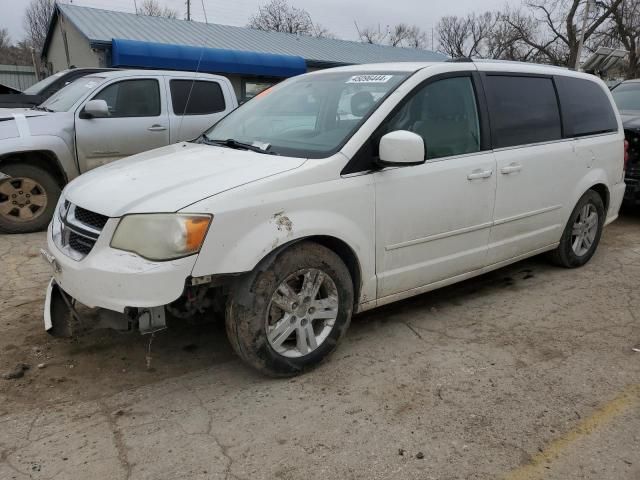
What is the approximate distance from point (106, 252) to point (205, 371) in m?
0.98

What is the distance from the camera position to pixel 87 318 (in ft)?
12.6

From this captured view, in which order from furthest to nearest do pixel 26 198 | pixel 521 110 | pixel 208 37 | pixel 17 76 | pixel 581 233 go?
pixel 17 76 < pixel 208 37 < pixel 26 198 < pixel 581 233 < pixel 521 110

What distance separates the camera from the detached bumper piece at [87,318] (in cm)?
288

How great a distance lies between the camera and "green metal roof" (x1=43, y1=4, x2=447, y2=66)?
1977 centimetres

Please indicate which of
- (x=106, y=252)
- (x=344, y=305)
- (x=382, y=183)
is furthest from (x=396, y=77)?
(x=106, y=252)

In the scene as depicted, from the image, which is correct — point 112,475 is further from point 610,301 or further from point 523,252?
point 610,301

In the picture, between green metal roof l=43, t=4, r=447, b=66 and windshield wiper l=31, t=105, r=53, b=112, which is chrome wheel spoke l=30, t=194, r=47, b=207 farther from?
green metal roof l=43, t=4, r=447, b=66

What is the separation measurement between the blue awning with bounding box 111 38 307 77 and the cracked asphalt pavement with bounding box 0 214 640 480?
13.4 metres

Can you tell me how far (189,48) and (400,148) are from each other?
1677 cm

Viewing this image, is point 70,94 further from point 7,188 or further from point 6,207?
point 6,207

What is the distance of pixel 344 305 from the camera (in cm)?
338

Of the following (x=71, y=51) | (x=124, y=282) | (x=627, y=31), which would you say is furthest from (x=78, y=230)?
(x=627, y=31)

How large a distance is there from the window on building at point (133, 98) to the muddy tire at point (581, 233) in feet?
16.5

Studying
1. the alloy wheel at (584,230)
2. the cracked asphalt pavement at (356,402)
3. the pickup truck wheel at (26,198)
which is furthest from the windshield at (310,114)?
the pickup truck wheel at (26,198)
